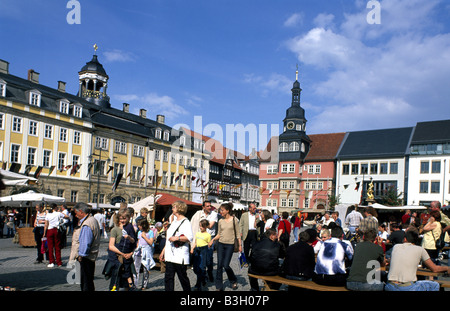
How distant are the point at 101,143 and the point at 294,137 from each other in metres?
36.2

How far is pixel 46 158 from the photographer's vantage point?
45.7 meters

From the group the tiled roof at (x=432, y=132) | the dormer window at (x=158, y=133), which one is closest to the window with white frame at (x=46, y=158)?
the dormer window at (x=158, y=133)

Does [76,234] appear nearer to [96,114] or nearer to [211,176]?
[96,114]

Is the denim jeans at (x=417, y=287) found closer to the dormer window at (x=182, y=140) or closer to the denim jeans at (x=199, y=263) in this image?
the denim jeans at (x=199, y=263)

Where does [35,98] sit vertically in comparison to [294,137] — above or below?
below

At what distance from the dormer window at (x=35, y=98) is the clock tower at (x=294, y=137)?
4455 cm

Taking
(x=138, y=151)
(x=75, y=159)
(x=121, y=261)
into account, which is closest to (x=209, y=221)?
(x=121, y=261)

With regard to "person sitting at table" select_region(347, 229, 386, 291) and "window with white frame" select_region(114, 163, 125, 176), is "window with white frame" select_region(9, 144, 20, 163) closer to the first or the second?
"window with white frame" select_region(114, 163, 125, 176)

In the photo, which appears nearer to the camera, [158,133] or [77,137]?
[77,137]

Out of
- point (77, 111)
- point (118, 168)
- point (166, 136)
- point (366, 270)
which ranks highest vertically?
point (77, 111)

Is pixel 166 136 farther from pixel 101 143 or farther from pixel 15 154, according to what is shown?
pixel 15 154
